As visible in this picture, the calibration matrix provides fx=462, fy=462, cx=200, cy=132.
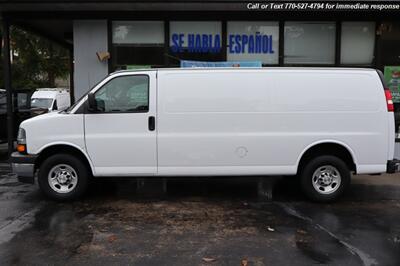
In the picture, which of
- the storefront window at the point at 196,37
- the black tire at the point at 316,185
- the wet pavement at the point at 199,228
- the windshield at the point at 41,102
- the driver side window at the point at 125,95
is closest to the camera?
the wet pavement at the point at 199,228

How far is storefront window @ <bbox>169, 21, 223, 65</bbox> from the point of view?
11.0 meters

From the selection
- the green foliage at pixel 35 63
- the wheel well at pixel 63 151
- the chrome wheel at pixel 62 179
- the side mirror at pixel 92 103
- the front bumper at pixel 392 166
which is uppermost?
the green foliage at pixel 35 63

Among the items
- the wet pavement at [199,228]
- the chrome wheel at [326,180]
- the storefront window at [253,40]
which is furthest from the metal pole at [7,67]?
the chrome wheel at [326,180]

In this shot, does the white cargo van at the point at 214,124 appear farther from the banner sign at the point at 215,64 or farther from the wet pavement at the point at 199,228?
the banner sign at the point at 215,64

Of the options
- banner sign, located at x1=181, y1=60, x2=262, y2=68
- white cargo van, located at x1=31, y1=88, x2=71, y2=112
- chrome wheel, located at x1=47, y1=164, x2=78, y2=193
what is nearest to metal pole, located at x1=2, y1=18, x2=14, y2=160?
chrome wheel, located at x1=47, y1=164, x2=78, y2=193

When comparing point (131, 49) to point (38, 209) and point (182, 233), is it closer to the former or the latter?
point (38, 209)

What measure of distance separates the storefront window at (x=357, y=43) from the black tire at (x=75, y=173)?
6.93 metres

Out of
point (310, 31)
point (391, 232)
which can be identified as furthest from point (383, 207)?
point (310, 31)

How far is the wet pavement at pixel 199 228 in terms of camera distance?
4.91 metres

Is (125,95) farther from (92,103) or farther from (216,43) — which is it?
(216,43)

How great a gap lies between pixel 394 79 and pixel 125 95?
7135 mm

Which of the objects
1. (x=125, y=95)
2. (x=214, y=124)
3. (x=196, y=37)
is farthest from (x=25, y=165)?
(x=196, y=37)

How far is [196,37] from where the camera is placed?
1097 cm

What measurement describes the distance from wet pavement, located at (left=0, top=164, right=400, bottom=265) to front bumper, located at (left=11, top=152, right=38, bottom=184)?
451mm
